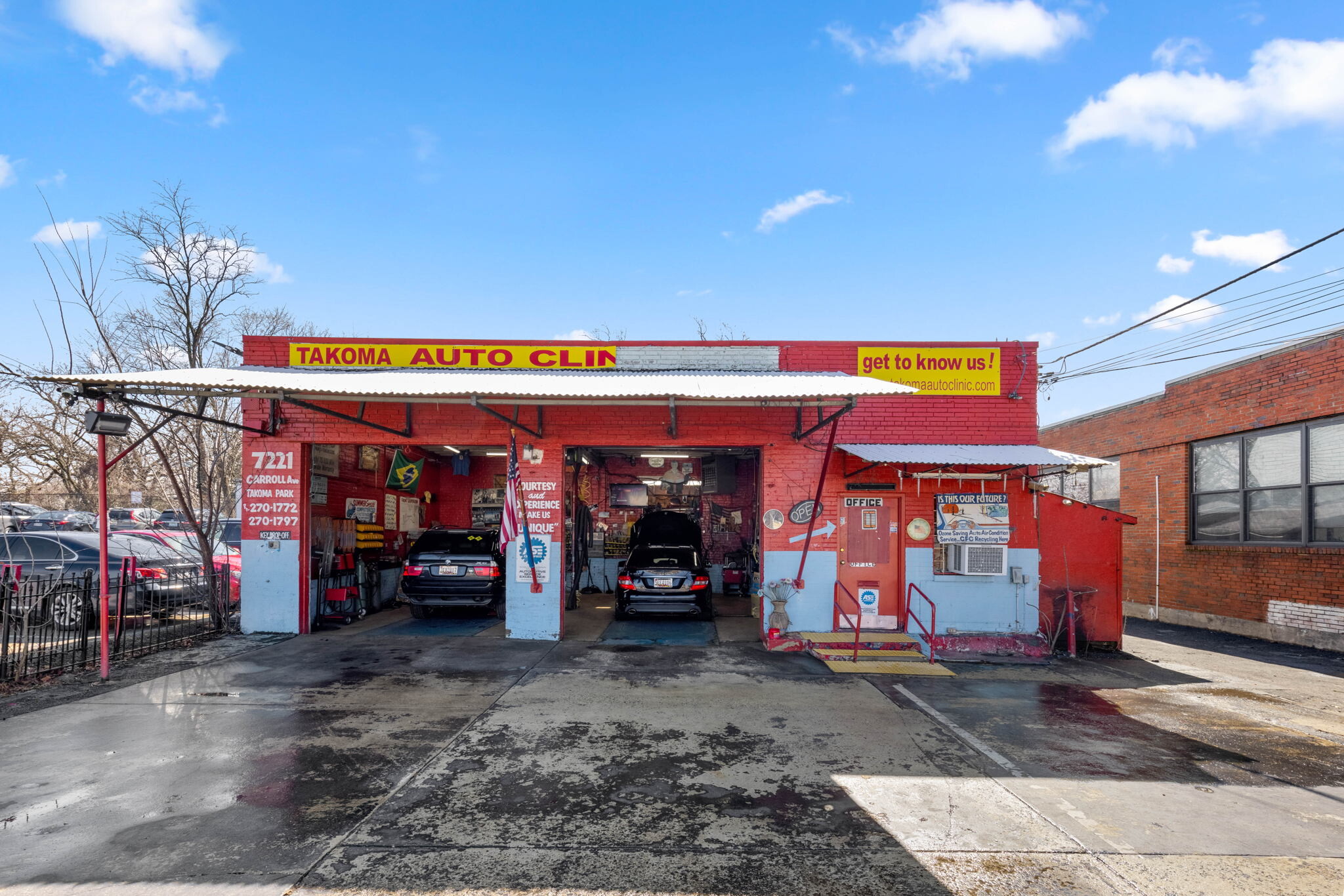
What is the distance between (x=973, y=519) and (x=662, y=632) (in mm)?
5173

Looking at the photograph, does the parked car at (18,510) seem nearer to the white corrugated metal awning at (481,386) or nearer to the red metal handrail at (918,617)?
the white corrugated metal awning at (481,386)

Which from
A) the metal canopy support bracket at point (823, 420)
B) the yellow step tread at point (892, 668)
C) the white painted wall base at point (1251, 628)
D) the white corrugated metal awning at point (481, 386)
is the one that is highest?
the white corrugated metal awning at point (481, 386)

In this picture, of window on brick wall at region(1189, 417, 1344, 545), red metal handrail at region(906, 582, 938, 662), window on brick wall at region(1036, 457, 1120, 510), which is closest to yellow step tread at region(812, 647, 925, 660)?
red metal handrail at region(906, 582, 938, 662)

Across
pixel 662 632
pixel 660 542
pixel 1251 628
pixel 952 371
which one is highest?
pixel 952 371

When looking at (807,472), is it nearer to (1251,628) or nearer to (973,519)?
(973,519)

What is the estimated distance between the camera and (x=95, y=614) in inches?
406

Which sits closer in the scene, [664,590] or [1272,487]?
[664,590]

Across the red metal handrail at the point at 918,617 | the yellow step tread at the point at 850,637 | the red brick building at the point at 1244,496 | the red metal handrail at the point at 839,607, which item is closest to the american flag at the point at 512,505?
the yellow step tread at the point at 850,637

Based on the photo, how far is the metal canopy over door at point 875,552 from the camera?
10812 millimetres

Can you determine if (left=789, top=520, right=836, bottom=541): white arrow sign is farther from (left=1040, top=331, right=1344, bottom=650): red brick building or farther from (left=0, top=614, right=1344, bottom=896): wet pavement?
(left=1040, top=331, right=1344, bottom=650): red brick building

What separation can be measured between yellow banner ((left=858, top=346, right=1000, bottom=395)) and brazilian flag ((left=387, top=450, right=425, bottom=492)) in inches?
390

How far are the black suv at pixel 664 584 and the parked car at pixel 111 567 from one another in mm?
6626

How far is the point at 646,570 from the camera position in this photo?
38.9 ft

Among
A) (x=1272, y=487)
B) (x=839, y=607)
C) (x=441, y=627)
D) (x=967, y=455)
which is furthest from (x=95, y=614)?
(x=1272, y=487)
